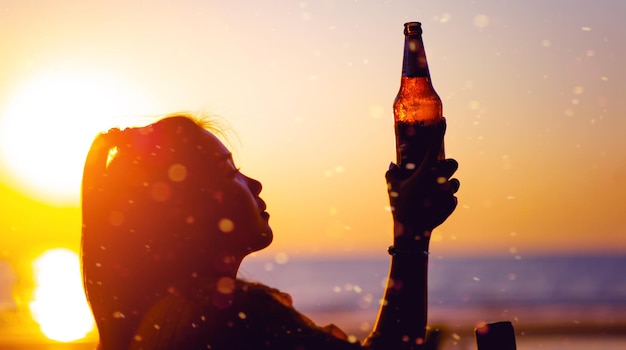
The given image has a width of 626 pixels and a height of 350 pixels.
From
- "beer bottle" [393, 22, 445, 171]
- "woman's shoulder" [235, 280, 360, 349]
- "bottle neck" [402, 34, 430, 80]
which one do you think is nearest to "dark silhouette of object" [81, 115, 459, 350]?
"woman's shoulder" [235, 280, 360, 349]

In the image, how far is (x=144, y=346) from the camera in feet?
6.95

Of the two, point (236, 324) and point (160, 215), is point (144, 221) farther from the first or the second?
point (236, 324)

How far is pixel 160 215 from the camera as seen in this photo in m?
2.21

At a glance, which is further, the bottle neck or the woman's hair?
the bottle neck

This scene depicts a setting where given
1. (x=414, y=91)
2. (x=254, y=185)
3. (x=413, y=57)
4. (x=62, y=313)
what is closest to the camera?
(x=254, y=185)

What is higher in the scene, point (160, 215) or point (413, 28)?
point (413, 28)

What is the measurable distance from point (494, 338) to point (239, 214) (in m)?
0.80

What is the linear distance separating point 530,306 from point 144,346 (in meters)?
35.3

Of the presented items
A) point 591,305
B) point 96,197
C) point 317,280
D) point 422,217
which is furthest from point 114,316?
point 317,280

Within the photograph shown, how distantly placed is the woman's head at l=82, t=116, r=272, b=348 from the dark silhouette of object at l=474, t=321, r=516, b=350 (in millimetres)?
668

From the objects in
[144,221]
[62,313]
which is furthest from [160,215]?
[62,313]

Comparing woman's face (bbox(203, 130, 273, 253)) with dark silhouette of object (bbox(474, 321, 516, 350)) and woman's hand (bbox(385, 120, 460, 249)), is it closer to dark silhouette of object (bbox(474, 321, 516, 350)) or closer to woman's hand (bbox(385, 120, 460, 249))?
woman's hand (bbox(385, 120, 460, 249))

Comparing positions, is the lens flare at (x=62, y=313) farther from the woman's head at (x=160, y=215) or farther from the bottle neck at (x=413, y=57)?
the woman's head at (x=160, y=215)

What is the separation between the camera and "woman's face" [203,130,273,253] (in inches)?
85.0
